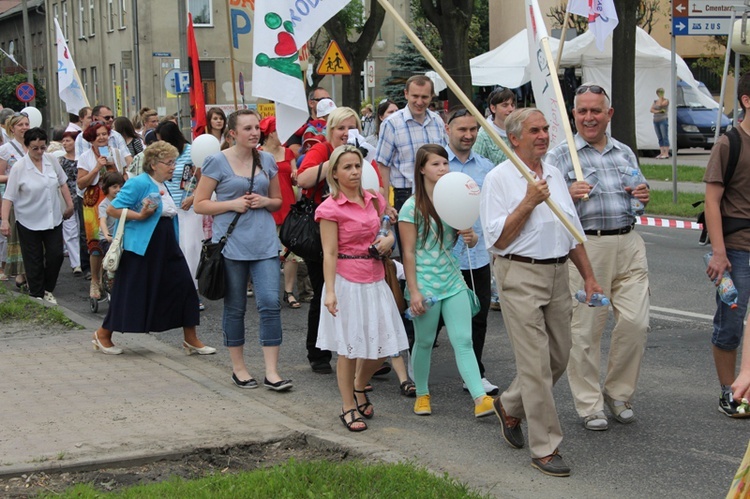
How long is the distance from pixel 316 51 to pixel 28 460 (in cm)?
5187

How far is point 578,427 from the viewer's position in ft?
22.0

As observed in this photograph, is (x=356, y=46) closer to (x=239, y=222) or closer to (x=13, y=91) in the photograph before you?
(x=239, y=222)

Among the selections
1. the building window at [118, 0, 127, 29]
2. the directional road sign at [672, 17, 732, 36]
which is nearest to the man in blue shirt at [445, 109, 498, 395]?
the directional road sign at [672, 17, 732, 36]

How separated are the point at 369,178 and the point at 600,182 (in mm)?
1679

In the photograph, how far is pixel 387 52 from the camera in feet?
199

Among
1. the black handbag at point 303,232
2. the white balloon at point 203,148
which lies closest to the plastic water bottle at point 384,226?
the black handbag at point 303,232

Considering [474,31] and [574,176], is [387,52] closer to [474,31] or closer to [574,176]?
[474,31]

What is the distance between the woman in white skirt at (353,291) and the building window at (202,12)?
50.5 meters

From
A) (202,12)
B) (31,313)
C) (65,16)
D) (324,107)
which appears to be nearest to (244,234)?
(324,107)

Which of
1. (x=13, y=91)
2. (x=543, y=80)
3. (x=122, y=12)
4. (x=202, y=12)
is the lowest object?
(x=543, y=80)

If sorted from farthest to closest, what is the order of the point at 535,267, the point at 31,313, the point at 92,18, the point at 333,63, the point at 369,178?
the point at 92,18
the point at 333,63
the point at 31,313
the point at 369,178
the point at 535,267

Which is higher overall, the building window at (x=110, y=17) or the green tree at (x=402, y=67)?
the building window at (x=110, y=17)

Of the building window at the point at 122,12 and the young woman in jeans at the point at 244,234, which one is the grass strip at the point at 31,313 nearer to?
the young woman in jeans at the point at 244,234

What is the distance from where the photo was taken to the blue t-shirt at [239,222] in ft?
25.8
